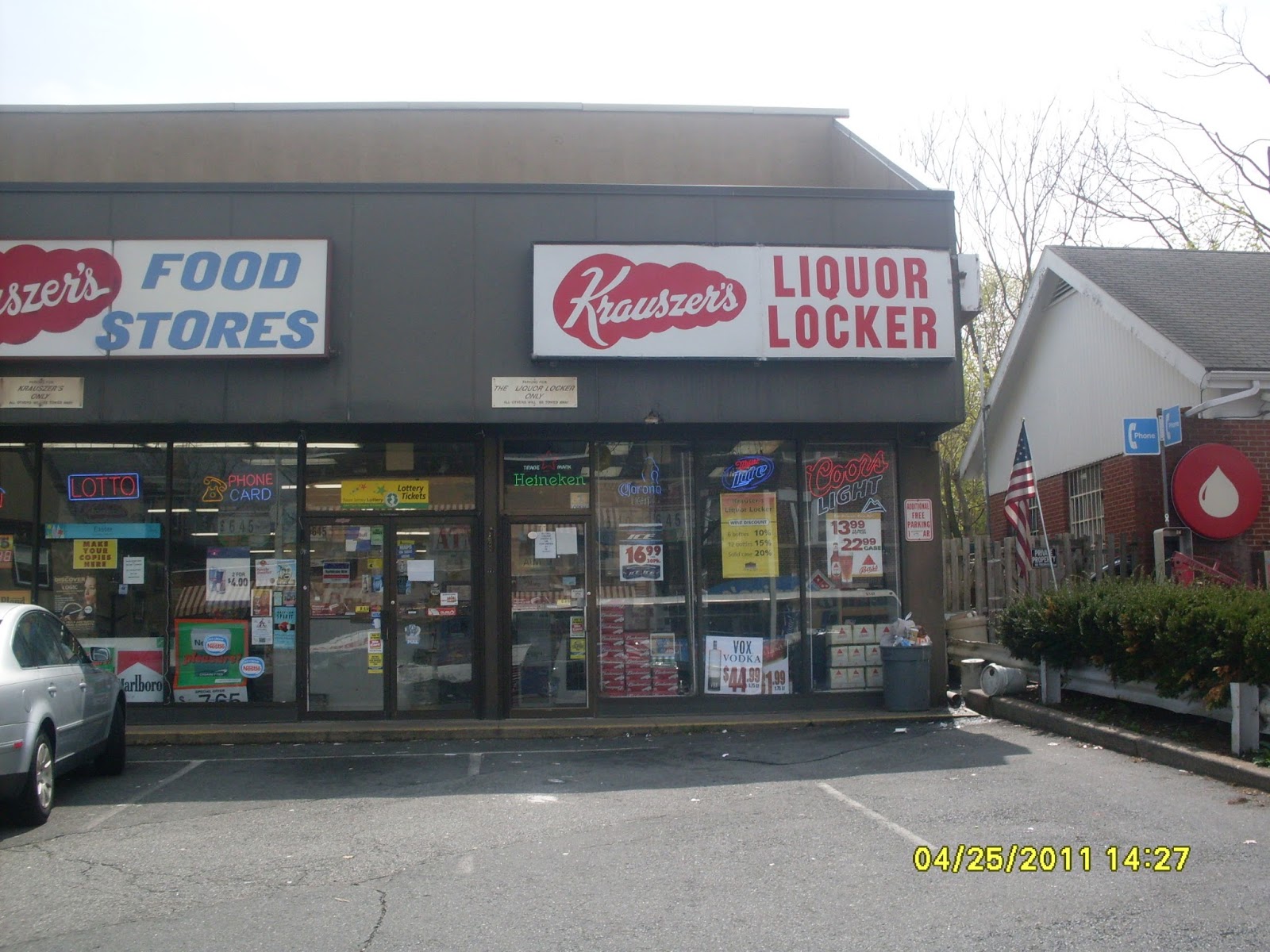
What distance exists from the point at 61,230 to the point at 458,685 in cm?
652

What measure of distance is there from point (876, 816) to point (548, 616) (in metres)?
5.71

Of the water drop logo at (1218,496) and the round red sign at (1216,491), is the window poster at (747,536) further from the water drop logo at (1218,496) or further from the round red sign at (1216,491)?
the water drop logo at (1218,496)

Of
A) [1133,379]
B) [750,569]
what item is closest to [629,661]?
[750,569]

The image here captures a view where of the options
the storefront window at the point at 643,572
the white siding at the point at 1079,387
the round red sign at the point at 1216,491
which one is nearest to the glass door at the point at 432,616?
the storefront window at the point at 643,572

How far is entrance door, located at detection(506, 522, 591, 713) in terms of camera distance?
12.8 meters

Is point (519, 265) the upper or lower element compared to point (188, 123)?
lower

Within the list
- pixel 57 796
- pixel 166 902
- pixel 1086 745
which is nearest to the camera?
pixel 166 902

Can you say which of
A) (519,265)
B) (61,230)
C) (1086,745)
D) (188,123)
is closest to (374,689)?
(519,265)

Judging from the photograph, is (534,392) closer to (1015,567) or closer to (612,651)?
(612,651)

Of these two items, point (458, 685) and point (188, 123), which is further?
point (188, 123)

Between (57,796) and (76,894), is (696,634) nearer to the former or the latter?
(57,796)

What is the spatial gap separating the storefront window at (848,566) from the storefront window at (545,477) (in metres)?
2.58

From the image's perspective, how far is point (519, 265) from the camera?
1266 cm

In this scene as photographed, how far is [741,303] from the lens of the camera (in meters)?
12.6
